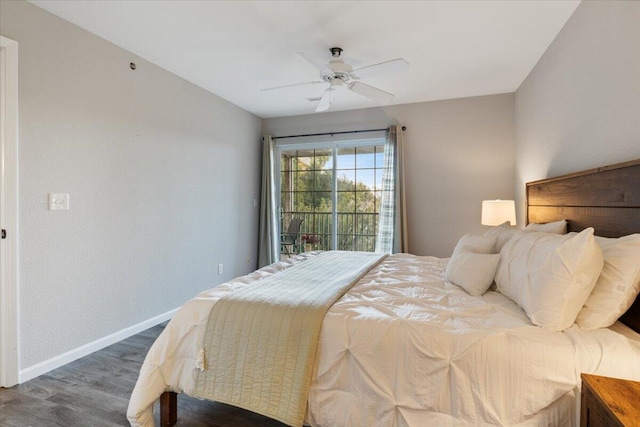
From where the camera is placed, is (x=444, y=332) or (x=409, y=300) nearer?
(x=444, y=332)

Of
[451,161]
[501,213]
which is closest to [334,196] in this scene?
[451,161]

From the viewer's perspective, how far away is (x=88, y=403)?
1.86 metres

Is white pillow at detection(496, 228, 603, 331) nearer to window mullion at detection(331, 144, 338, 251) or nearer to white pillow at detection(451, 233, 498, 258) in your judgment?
white pillow at detection(451, 233, 498, 258)

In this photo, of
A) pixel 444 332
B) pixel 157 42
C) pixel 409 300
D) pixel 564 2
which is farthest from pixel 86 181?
pixel 564 2

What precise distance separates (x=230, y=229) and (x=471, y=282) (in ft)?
10.5

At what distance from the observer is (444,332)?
1.31 meters

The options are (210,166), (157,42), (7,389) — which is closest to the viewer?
(7,389)

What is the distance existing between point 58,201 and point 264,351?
200 cm

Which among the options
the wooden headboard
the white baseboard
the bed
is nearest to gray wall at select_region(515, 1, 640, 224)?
the wooden headboard

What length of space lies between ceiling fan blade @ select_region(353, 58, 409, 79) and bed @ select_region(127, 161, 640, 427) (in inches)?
54.9

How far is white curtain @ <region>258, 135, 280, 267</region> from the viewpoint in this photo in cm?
469

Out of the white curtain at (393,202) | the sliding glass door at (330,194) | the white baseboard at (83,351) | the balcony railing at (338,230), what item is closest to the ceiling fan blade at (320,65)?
the white curtain at (393,202)

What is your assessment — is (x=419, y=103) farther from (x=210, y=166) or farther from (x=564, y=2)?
(x=210, y=166)

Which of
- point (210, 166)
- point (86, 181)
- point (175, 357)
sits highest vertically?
Answer: point (210, 166)
